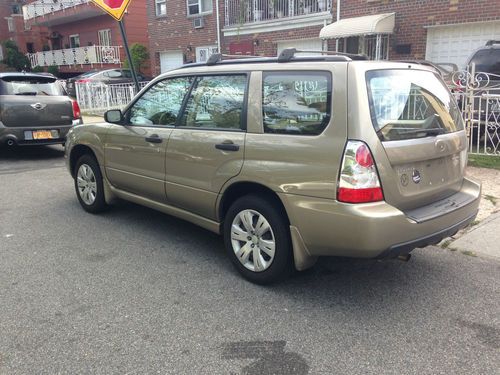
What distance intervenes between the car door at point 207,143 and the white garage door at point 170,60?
1721cm

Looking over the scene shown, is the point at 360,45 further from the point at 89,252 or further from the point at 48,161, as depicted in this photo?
the point at 89,252

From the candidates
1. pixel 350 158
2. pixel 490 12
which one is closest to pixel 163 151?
pixel 350 158

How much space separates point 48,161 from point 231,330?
728 cm

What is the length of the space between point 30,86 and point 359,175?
794 centimetres

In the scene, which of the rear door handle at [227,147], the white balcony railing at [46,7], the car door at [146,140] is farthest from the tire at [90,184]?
the white balcony railing at [46,7]

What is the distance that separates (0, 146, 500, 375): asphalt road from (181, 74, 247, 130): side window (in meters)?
1.23

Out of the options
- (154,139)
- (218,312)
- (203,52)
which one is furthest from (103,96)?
(218,312)

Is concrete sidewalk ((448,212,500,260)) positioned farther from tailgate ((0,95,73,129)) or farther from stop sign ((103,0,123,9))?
tailgate ((0,95,73,129))

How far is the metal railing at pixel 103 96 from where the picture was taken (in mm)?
15875

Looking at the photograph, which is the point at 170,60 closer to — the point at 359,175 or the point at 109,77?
the point at 109,77

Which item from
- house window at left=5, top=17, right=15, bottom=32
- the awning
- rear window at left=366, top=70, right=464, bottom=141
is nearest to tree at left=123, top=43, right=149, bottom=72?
the awning

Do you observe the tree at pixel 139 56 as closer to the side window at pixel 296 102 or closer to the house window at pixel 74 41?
the house window at pixel 74 41

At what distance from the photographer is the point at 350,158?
3037 millimetres

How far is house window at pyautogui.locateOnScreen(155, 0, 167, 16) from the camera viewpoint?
20.8 m
